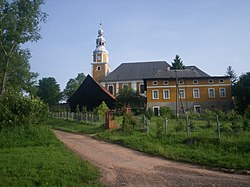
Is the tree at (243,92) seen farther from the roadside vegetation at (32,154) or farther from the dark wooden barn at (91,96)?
the roadside vegetation at (32,154)

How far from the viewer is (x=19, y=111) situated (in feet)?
57.0

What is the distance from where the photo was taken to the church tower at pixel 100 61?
60.9 meters

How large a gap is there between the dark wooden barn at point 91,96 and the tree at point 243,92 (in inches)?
675

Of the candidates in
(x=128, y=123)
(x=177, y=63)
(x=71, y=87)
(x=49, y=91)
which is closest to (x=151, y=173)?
(x=128, y=123)

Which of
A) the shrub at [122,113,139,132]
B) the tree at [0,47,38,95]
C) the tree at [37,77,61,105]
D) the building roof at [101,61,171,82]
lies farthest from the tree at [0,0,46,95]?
the tree at [37,77,61,105]

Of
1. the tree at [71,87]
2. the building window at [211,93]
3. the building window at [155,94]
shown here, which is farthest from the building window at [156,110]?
the tree at [71,87]

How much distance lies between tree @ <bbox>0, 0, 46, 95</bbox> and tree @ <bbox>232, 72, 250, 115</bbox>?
25.5m

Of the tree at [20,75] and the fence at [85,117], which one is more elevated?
the tree at [20,75]

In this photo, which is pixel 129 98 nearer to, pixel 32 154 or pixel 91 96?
pixel 91 96

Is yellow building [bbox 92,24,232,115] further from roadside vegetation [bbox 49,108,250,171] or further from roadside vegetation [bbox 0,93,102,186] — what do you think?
roadside vegetation [bbox 0,93,102,186]

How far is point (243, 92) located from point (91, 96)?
69.0 ft

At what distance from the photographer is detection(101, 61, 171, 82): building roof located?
55781 mm

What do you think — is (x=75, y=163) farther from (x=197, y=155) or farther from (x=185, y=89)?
(x=185, y=89)

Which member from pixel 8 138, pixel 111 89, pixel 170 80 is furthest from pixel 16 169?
pixel 111 89
